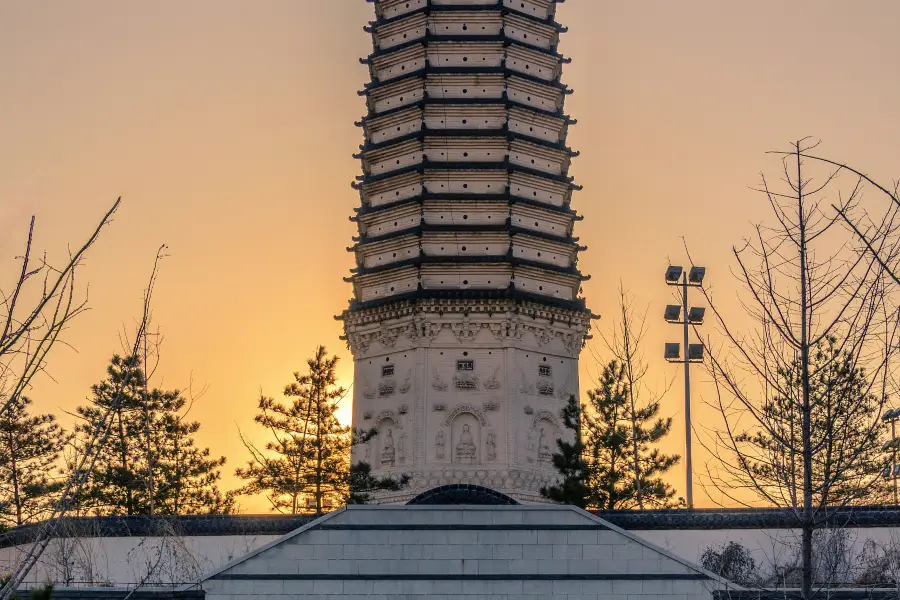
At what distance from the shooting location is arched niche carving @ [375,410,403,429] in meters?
45.2

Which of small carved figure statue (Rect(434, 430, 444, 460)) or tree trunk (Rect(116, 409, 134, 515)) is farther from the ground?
small carved figure statue (Rect(434, 430, 444, 460))

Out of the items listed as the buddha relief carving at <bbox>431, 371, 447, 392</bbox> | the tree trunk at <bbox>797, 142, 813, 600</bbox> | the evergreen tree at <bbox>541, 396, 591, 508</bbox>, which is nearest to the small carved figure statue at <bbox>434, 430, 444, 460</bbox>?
the buddha relief carving at <bbox>431, 371, 447, 392</bbox>

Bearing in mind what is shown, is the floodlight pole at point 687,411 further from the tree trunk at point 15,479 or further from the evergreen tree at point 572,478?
the tree trunk at point 15,479

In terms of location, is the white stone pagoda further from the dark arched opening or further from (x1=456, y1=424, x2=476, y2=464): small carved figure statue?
the dark arched opening

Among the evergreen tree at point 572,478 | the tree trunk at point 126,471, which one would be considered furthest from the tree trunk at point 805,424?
the tree trunk at point 126,471

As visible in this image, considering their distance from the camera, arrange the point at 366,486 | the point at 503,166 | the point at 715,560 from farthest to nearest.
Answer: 1. the point at 503,166
2. the point at 366,486
3. the point at 715,560

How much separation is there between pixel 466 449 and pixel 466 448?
0.03 metres

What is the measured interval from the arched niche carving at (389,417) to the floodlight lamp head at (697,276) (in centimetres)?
1093

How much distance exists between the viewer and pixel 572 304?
47.3 m

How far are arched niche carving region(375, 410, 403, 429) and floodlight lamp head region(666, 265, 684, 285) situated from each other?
10.4 m

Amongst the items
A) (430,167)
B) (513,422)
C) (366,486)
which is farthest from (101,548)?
(430,167)

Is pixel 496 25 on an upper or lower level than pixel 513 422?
upper

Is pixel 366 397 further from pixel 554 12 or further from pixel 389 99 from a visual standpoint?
pixel 554 12

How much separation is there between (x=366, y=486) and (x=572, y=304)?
11.6 metres
